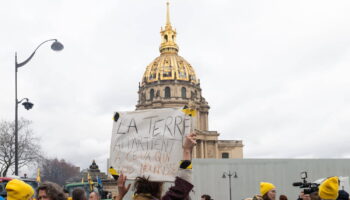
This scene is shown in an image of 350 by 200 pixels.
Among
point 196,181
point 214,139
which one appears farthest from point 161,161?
point 214,139

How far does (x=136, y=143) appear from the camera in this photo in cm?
510

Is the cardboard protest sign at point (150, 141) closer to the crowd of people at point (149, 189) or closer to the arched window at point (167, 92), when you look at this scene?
the crowd of people at point (149, 189)

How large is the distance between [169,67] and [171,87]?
14.1 feet

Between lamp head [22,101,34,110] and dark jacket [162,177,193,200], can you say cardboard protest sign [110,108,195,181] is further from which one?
lamp head [22,101,34,110]

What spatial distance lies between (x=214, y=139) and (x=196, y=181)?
54766 mm

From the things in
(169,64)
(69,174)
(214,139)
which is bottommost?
(69,174)

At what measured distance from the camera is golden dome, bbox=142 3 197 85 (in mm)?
82625

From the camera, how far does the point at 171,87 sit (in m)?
81.7

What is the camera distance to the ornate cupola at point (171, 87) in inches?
3187

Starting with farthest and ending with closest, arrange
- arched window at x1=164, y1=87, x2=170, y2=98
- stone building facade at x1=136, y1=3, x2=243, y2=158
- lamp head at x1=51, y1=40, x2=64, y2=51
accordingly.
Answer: arched window at x1=164, y1=87, x2=170, y2=98 < stone building facade at x1=136, y1=3, x2=243, y2=158 < lamp head at x1=51, y1=40, x2=64, y2=51

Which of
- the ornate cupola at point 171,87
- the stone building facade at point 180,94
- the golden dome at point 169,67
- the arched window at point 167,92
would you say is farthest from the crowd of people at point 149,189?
the golden dome at point 169,67

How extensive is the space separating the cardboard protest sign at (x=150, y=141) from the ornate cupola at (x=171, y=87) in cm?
7375

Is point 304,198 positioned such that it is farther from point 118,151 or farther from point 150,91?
point 150,91

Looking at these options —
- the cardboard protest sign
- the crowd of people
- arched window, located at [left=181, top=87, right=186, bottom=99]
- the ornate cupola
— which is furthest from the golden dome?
the cardboard protest sign
